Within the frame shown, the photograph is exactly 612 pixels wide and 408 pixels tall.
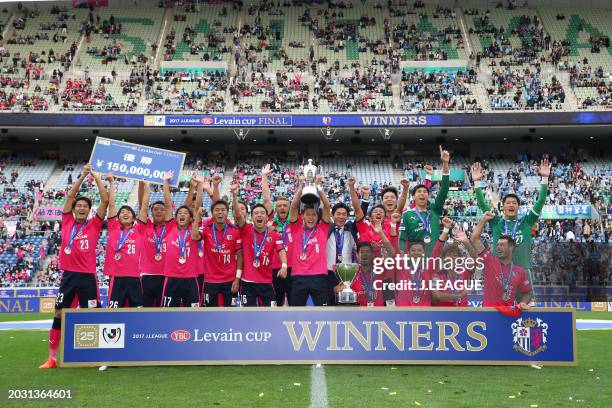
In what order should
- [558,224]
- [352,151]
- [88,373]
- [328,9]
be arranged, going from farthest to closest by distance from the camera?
1. [328,9]
2. [352,151]
3. [558,224]
4. [88,373]

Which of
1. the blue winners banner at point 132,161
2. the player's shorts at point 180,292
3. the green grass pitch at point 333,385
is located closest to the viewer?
the green grass pitch at point 333,385

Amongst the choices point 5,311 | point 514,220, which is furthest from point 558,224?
point 514,220

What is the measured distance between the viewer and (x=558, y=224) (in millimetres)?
34094

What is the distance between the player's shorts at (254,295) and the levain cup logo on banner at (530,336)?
3091 millimetres

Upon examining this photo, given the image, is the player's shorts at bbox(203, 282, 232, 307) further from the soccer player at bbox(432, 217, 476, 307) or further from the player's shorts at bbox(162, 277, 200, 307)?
the soccer player at bbox(432, 217, 476, 307)

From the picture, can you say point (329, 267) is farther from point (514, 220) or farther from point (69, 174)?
point (69, 174)

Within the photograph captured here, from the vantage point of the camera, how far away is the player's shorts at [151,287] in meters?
10.2

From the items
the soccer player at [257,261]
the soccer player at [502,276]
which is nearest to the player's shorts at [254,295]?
the soccer player at [257,261]

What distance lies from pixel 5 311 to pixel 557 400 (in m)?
23.5

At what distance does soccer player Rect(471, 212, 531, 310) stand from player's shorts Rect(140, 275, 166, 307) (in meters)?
4.33

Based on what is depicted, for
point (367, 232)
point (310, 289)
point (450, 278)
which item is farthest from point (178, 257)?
point (450, 278)

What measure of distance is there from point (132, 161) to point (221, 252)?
7.35 feet

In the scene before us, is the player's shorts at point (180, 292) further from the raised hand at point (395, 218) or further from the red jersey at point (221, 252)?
the raised hand at point (395, 218)

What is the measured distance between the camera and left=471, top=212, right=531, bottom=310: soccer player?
9000 millimetres
